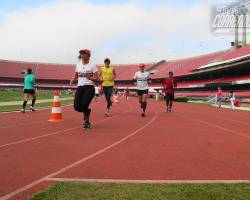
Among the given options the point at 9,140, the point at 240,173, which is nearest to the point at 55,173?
the point at 240,173

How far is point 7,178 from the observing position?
4.26 meters

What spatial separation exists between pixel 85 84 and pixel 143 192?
20.4 feet

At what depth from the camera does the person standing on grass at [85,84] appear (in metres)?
9.50

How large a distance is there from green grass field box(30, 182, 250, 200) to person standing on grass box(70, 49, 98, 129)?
564 cm

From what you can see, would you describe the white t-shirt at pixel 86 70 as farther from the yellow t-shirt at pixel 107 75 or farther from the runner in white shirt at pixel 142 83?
the runner in white shirt at pixel 142 83

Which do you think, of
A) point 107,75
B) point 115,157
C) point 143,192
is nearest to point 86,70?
point 107,75

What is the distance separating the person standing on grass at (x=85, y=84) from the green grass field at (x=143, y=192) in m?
5.64

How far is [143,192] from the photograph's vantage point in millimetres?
3613

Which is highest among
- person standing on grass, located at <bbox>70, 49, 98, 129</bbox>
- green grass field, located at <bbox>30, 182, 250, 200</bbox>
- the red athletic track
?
person standing on grass, located at <bbox>70, 49, 98, 129</bbox>

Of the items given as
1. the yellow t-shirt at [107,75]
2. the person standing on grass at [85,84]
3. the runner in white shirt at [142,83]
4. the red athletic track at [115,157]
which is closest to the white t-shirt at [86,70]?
the person standing on grass at [85,84]

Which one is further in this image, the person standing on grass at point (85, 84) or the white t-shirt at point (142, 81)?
the white t-shirt at point (142, 81)

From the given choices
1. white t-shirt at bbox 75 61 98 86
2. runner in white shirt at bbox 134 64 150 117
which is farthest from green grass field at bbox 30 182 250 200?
runner in white shirt at bbox 134 64 150 117

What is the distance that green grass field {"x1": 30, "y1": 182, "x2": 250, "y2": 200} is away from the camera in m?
3.44

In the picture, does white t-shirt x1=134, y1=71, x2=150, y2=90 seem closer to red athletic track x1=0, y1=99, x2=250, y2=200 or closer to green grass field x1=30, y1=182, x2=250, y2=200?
red athletic track x1=0, y1=99, x2=250, y2=200
